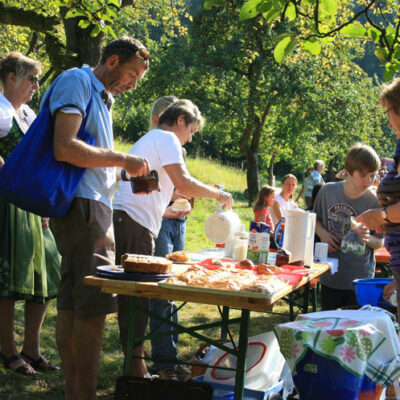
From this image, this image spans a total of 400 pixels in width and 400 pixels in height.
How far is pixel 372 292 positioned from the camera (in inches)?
136

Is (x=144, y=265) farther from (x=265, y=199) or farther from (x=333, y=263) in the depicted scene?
(x=265, y=199)

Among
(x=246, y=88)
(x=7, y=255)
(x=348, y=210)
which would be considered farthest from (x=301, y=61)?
(x=7, y=255)

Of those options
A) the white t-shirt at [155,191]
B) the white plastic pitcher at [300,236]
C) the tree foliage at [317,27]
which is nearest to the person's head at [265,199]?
the white plastic pitcher at [300,236]

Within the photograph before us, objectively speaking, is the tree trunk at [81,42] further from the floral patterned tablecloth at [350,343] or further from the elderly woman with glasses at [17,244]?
the floral patterned tablecloth at [350,343]

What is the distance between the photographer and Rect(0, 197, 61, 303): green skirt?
347 centimetres

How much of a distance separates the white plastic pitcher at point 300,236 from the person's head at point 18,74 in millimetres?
1772

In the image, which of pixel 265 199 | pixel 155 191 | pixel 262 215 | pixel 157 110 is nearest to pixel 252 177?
pixel 265 199

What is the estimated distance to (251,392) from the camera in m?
2.65

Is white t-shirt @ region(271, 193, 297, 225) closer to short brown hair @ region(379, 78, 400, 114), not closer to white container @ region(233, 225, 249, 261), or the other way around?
white container @ region(233, 225, 249, 261)

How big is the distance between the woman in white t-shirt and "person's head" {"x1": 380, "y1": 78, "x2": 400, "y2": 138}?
4805 mm

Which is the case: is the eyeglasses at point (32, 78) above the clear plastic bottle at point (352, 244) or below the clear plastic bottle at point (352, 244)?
above

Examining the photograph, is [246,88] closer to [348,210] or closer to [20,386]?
[348,210]

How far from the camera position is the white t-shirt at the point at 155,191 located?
3053mm

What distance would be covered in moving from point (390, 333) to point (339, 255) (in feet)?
5.85
